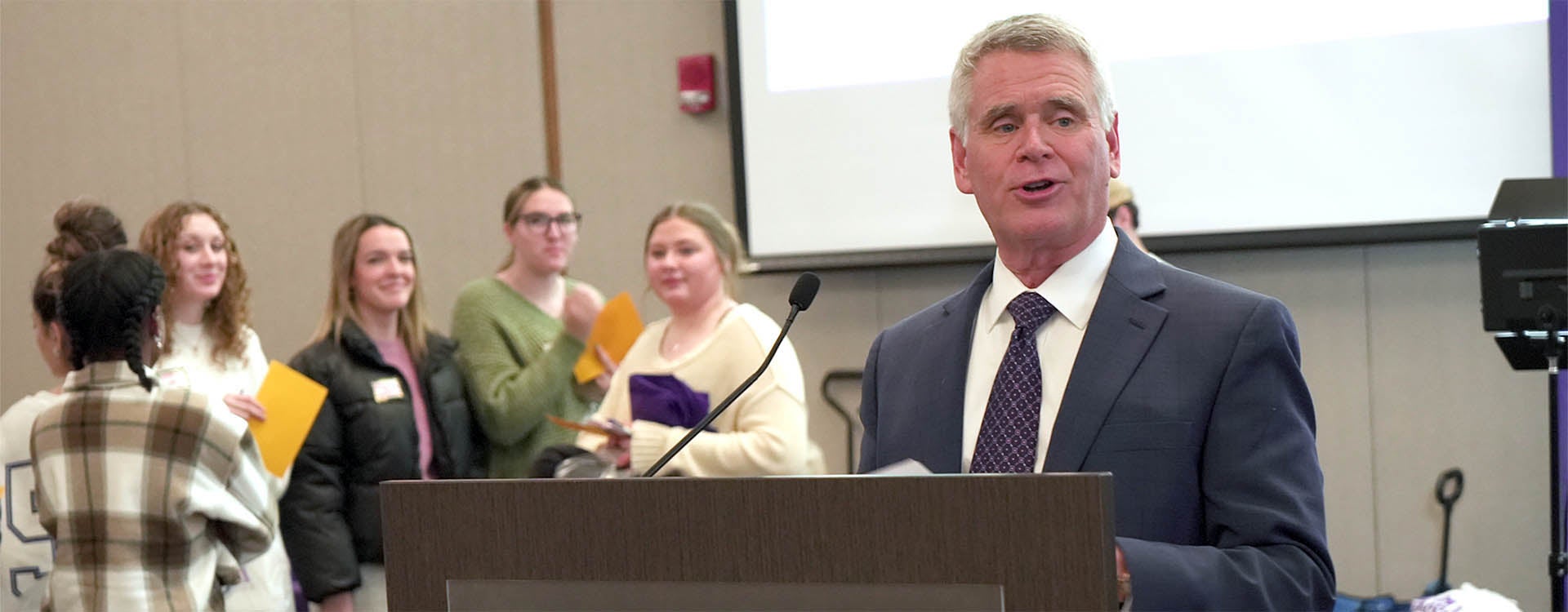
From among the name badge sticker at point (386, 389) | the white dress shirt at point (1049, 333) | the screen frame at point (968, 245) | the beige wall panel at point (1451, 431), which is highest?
the screen frame at point (968, 245)

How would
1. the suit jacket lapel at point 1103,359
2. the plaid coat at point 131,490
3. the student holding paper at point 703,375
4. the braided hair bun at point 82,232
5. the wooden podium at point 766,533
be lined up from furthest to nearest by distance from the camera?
the braided hair bun at point 82,232 < the student holding paper at point 703,375 < the plaid coat at point 131,490 < the suit jacket lapel at point 1103,359 < the wooden podium at point 766,533

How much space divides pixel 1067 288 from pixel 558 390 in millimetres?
2386

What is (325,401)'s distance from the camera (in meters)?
3.56

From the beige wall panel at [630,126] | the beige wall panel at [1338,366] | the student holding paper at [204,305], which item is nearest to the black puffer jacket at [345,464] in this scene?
the student holding paper at [204,305]

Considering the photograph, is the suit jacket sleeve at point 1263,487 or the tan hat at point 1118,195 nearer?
the suit jacket sleeve at point 1263,487

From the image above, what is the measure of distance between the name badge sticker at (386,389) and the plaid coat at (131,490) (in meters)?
0.81

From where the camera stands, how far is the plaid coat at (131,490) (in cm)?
265

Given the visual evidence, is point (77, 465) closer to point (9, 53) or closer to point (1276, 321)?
point (1276, 321)

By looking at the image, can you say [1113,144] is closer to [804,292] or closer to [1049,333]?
[1049,333]

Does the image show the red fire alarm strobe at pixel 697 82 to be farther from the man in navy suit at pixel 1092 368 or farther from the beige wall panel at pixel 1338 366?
the man in navy suit at pixel 1092 368

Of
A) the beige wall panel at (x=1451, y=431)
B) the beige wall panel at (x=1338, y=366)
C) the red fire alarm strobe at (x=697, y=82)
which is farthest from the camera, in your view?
the red fire alarm strobe at (x=697, y=82)

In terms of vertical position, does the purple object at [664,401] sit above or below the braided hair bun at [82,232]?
below

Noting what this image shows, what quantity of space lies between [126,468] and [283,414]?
699mm

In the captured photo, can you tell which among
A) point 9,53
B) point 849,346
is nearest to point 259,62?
point 9,53
